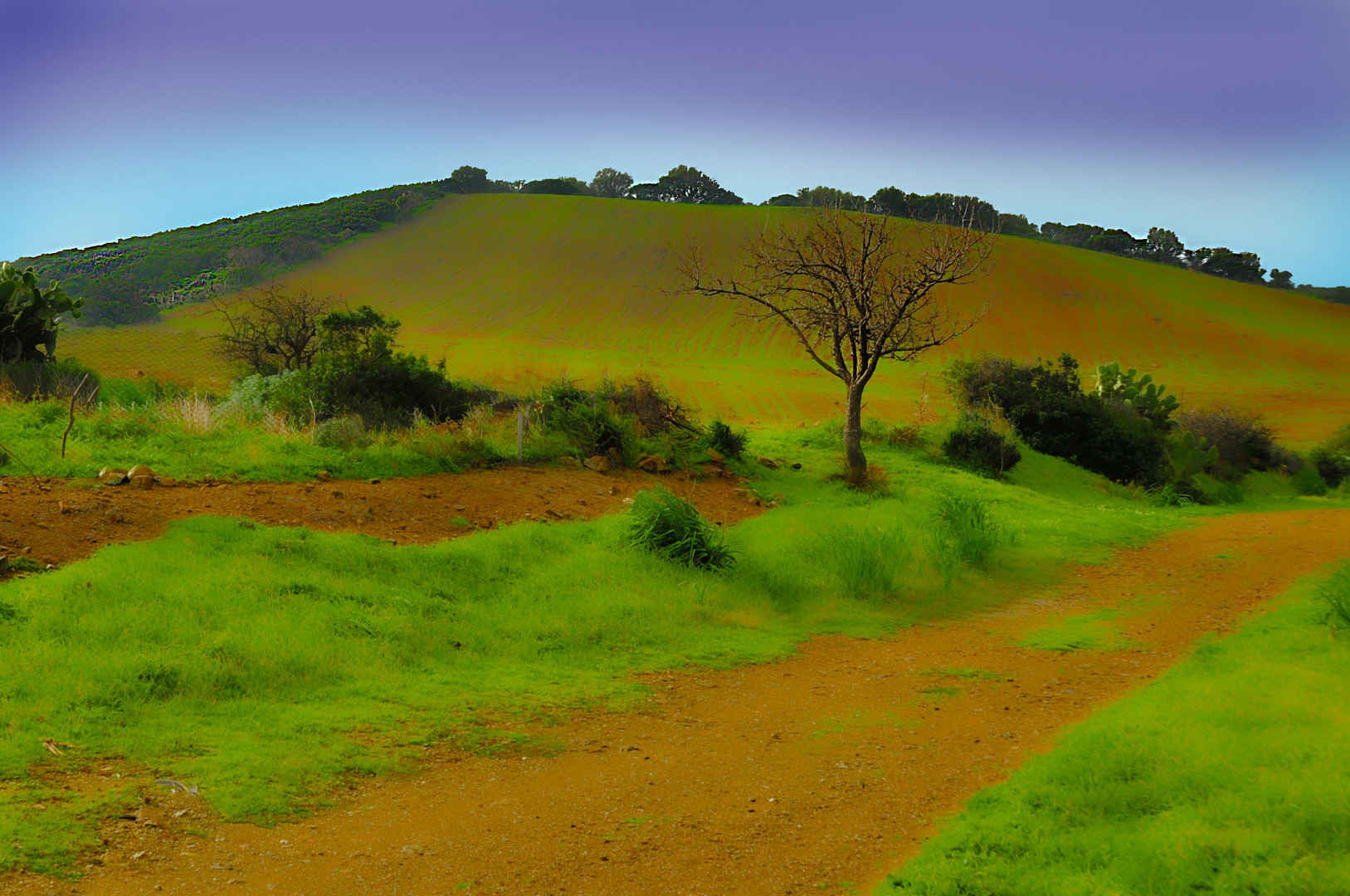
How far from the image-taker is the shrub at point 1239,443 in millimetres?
23672

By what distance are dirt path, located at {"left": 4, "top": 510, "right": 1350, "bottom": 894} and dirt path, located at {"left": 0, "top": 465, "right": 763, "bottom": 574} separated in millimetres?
4048

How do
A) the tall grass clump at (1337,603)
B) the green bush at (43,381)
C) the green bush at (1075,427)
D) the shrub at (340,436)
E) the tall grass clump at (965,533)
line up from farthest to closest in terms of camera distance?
the green bush at (1075,427)
the green bush at (43,381)
the shrub at (340,436)
the tall grass clump at (965,533)
the tall grass clump at (1337,603)

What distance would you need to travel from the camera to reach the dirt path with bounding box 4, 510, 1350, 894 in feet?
12.4

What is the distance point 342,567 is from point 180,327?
29.4 metres

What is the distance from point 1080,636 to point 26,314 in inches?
706

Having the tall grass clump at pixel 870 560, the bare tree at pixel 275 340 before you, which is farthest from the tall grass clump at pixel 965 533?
the bare tree at pixel 275 340

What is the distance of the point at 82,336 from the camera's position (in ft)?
93.8

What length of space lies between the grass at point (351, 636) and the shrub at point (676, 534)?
0.17 meters

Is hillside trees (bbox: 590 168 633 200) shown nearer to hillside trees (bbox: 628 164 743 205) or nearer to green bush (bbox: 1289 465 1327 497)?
hillside trees (bbox: 628 164 743 205)

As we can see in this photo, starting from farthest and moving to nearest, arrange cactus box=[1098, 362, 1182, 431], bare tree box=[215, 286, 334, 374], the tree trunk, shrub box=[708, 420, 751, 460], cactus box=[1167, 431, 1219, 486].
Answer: cactus box=[1098, 362, 1182, 431]
cactus box=[1167, 431, 1219, 486]
bare tree box=[215, 286, 334, 374]
shrub box=[708, 420, 751, 460]
the tree trunk

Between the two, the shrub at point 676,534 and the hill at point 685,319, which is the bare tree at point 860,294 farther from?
the hill at point 685,319

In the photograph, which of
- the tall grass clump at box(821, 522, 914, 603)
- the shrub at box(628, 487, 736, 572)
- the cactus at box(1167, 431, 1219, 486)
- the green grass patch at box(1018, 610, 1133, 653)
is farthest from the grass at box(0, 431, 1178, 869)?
the cactus at box(1167, 431, 1219, 486)

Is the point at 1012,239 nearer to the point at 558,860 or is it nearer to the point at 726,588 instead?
the point at 726,588

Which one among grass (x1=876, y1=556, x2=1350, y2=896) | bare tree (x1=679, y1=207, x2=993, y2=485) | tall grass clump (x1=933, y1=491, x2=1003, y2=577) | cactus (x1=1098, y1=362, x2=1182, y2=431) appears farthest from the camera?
cactus (x1=1098, y1=362, x2=1182, y2=431)
